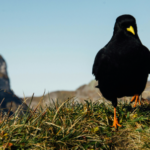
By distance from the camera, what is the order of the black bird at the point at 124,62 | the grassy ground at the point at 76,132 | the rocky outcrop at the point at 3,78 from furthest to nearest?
1. the rocky outcrop at the point at 3,78
2. the black bird at the point at 124,62
3. the grassy ground at the point at 76,132

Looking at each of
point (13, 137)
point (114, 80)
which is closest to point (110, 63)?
point (114, 80)

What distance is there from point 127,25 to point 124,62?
2.81ft

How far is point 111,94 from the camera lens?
183 inches

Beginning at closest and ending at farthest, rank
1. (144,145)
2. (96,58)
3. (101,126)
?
(144,145)
(101,126)
(96,58)

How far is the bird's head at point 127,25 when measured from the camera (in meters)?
4.34

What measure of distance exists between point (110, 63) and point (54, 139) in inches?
75.3

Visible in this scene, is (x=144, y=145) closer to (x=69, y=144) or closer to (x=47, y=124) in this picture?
(x=69, y=144)

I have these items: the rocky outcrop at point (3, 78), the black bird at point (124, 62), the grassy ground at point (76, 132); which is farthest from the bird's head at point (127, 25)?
the rocky outcrop at point (3, 78)

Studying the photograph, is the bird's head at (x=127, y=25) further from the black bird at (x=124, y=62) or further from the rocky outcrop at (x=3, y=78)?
the rocky outcrop at (x=3, y=78)

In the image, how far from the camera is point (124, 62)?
4.15 metres

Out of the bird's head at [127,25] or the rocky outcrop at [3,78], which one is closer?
the bird's head at [127,25]

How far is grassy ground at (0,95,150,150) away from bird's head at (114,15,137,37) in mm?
1758

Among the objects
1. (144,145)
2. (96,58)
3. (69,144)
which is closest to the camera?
(69,144)

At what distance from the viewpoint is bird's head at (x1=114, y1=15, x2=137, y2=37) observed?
4338 mm
